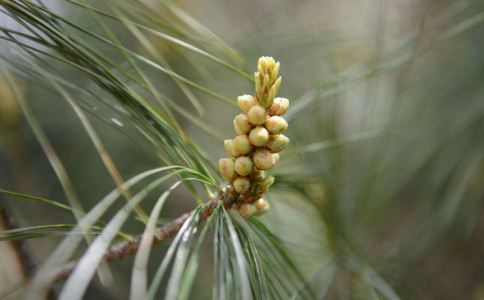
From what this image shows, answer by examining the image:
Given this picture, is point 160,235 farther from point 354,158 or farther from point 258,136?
point 354,158

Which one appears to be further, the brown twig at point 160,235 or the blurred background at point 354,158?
the blurred background at point 354,158

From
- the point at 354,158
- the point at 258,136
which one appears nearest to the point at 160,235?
the point at 258,136

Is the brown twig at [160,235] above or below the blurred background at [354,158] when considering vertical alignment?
below

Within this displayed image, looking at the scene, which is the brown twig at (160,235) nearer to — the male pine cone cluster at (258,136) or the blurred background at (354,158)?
the male pine cone cluster at (258,136)

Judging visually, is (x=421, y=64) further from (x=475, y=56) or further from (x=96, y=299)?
(x=96, y=299)

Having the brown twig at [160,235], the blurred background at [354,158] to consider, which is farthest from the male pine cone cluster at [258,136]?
the blurred background at [354,158]

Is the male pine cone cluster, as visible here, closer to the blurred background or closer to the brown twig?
the brown twig

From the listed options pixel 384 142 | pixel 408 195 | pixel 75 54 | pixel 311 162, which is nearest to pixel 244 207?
pixel 75 54
